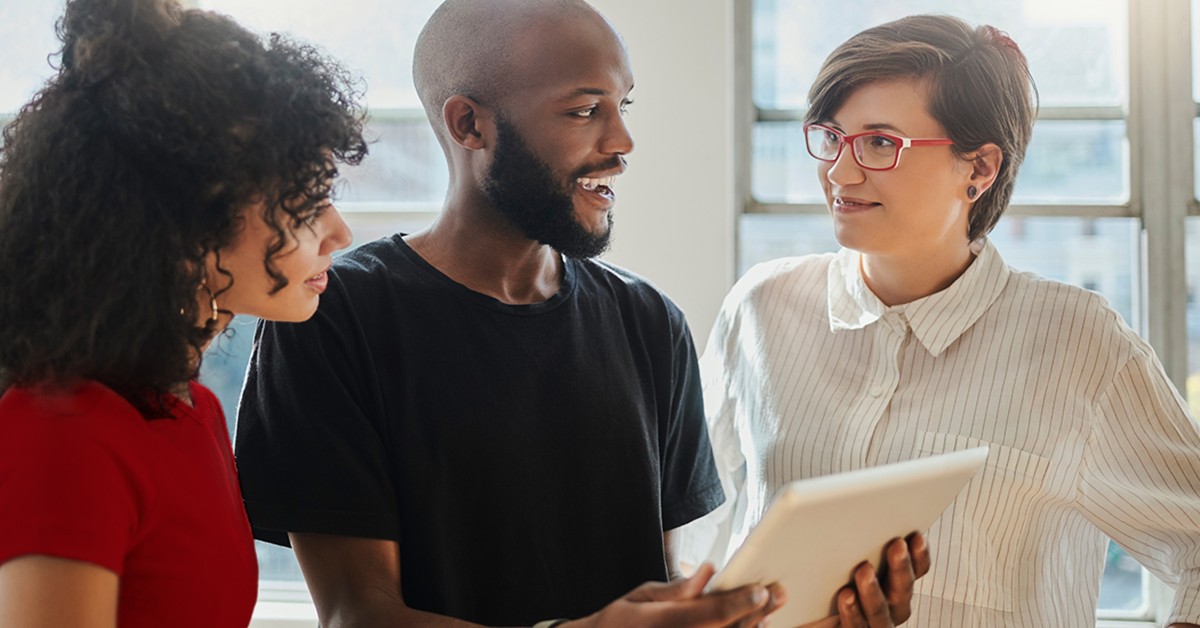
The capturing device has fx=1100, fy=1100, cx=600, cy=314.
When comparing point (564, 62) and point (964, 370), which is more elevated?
point (564, 62)

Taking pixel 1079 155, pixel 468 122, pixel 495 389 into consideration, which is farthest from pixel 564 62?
pixel 1079 155

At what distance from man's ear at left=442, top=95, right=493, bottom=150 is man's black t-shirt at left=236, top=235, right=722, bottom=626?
0.17 m

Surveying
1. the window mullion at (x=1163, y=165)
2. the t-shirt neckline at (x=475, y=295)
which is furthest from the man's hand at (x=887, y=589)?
the window mullion at (x=1163, y=165)

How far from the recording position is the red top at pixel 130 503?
0.85 metres

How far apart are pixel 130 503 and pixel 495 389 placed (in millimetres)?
603

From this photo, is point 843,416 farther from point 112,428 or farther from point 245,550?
point 112,428

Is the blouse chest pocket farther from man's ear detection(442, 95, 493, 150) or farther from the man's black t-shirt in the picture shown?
man's ear detection(442, 95, 493, 150)

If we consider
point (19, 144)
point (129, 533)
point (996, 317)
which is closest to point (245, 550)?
point (129, 533)

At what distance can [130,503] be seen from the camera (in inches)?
35.6

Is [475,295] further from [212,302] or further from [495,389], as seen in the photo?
[212,302]

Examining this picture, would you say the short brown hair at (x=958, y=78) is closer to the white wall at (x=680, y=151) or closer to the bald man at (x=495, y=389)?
the bald man at (x=495, y=389)

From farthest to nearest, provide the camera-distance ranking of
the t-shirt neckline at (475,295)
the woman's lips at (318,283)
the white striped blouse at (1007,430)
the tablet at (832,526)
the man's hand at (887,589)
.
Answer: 1. the white striped blouse at (1007,430)
2. the t-shirt neckline at (475,295)
3. the man's hand at (887,589)
4. the woman's lips at (318,283)
5. the tablet at (832,526)

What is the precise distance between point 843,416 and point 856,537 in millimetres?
543

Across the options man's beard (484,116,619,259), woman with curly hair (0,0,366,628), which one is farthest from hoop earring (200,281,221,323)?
man's beard (484,116,619,259)
